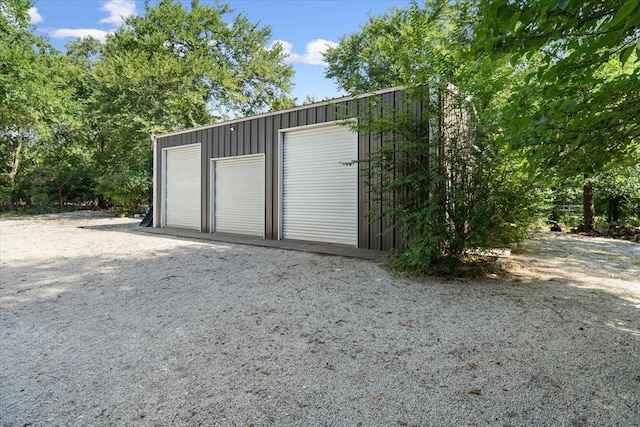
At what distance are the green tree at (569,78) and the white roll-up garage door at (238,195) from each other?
6.90 m

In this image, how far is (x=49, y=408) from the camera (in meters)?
1.83

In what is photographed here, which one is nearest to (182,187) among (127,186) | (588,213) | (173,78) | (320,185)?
(320,185)

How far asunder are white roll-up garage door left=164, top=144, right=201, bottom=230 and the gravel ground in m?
5.25

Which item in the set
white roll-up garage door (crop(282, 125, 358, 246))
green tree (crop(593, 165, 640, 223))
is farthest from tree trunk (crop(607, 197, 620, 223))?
white roll-up garage door (crop(282, 125, 358, 246))

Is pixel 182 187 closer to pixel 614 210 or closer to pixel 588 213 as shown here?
pixel 588 213

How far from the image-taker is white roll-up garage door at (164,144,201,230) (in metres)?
10.0

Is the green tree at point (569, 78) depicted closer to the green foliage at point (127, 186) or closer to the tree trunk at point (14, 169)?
the green foliage at point (127, 186)

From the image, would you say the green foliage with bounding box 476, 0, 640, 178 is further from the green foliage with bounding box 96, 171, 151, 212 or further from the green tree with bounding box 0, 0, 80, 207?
the green tree with bounding box 0, 0, 80, 207

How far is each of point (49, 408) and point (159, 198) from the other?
10039 millimetres

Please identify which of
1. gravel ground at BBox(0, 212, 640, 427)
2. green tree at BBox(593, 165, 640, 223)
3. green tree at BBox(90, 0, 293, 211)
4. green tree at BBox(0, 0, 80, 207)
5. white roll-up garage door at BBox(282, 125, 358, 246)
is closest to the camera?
gravel ground at BBox(0, 212, 640, 427)

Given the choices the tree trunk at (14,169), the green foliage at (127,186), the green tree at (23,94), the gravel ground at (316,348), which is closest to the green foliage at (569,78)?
the gravel ground at (316,348)

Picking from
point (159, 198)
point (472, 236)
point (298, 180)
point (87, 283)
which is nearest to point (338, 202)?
point (298, 180)

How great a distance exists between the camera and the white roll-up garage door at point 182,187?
1003 centimetres

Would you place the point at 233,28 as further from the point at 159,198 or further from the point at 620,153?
the point at 620,153
